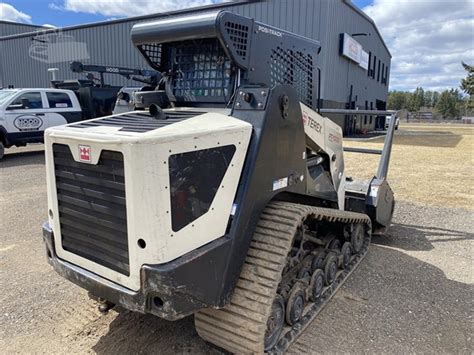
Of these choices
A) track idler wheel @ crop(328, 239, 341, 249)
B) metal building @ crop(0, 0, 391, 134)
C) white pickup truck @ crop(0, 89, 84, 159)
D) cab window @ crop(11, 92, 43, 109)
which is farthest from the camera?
metal building @ crop(0, 0, 391, 134)

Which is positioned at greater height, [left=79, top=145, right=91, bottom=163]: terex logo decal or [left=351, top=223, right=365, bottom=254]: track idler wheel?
[left=79, top=145, right=91, bottom=163]: terex logo decal

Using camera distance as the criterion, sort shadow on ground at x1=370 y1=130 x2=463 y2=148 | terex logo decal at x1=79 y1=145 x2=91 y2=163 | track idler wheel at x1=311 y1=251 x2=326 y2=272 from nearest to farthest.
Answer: terex logo decal at x1=79 y1=145 x2=91 y2=163 < track idler wheel at x1=311 y1=251 x2=326 y2=272 < shadow on ground at x1=370 y1=130 x2=463 y2=148

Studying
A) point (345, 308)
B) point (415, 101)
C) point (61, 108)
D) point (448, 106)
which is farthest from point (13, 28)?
point (415, 101)

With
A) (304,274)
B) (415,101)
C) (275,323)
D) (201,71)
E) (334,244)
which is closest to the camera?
(275,323)

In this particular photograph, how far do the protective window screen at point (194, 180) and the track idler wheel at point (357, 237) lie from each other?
100 inches

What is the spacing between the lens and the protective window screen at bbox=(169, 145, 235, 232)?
7.07ft

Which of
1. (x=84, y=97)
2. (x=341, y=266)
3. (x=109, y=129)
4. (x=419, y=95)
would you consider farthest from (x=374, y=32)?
(x=419, y=95)

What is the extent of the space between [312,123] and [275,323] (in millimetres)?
1744

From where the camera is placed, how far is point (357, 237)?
4.59 meters

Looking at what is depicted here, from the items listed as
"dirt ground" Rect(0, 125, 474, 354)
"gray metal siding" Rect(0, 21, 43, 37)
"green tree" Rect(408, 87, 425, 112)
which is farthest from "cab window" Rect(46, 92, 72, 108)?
"green tree" Rect(408, 87, 425, 112)

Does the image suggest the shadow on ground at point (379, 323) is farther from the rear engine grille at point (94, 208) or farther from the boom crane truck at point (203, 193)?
the rear engine grille at point (94, 208)

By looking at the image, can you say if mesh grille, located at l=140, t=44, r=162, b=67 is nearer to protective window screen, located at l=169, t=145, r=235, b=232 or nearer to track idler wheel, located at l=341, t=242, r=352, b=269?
protective window screen, located at l=169, t=145, r=235, b=232

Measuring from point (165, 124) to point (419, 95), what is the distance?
405 feet

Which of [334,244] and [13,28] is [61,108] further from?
[13,28]
